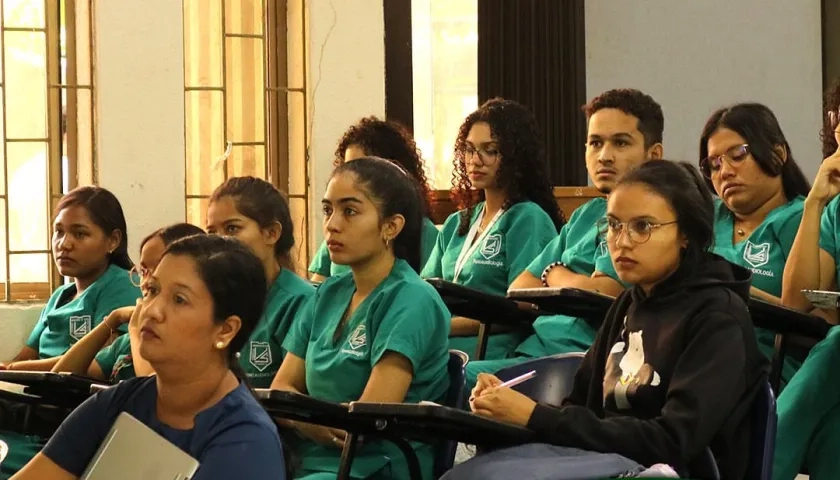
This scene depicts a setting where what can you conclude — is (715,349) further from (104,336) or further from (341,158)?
(341,158)

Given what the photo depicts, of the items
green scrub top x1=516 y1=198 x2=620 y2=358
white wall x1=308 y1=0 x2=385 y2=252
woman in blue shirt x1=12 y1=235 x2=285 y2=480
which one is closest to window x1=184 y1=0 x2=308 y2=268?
white wall x1=308 y1=0 x2=385 y2=252

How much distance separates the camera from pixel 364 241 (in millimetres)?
3055

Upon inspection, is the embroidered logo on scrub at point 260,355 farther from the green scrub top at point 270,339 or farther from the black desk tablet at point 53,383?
the black desk tablet at point 53,383

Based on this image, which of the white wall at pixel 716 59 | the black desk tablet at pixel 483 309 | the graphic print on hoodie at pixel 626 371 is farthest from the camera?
the white wall at pixel 716 59

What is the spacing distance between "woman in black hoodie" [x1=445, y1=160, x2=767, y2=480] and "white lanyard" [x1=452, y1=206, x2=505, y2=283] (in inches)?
55.0

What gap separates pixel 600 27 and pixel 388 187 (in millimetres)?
2894

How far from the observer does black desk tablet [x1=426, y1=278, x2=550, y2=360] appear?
135 inches

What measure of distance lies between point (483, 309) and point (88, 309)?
4.01ft

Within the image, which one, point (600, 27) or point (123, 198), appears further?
point (600, 27)

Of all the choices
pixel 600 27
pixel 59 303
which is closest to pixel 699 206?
pixel 59 303

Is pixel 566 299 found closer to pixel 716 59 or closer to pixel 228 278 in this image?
pixel 228 278

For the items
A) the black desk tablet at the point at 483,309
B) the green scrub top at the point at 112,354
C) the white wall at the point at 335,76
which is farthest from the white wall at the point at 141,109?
the black desk tablet at the point at 483,309

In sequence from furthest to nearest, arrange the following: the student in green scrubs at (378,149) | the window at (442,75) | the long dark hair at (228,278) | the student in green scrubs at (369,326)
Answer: the window at (442,75)
the student in green scrubs at (378,149)
the student in green scrubs at (369,326)
the long dark hair at (228,278)

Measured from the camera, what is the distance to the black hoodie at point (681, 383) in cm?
232
